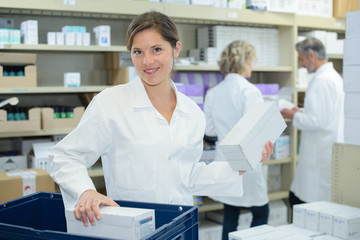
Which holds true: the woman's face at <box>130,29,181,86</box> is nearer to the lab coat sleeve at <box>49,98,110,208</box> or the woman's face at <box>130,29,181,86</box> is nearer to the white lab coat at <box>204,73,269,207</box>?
the lab coat sleeve at <box>49,98,110,208</box>

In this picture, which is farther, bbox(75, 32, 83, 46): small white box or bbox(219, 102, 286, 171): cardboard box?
bbox(75, 32, 83, 46): small white box

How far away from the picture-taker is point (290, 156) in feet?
14.0

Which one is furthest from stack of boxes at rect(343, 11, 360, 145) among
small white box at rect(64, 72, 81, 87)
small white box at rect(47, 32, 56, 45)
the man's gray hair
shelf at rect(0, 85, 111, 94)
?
small white box at rect(47, 32, 56, 45)

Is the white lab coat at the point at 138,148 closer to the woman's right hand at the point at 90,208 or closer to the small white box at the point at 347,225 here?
the woman's right hand at the point at 90,208

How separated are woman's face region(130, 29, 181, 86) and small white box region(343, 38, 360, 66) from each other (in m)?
1.23

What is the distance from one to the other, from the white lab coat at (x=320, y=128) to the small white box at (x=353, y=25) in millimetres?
1240

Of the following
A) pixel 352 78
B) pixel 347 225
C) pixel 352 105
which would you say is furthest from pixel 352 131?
pixel 347 225

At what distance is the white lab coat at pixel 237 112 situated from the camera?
3209 mm

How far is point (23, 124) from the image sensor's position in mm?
2951

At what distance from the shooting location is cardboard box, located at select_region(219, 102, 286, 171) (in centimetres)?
148

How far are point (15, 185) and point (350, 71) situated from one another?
2.01m

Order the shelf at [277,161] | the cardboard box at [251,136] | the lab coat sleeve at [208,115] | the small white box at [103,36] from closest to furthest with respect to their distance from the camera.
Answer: the cardboard box at [251,136], the small white box at [103,36], the lab coat sleeve at [208,115], the shelf at [277,161]

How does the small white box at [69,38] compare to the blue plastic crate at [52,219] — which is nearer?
the blue plastic crate at [52,219]

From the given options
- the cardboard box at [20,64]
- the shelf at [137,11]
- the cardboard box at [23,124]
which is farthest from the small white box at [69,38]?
the cardboard box at [23,124]
